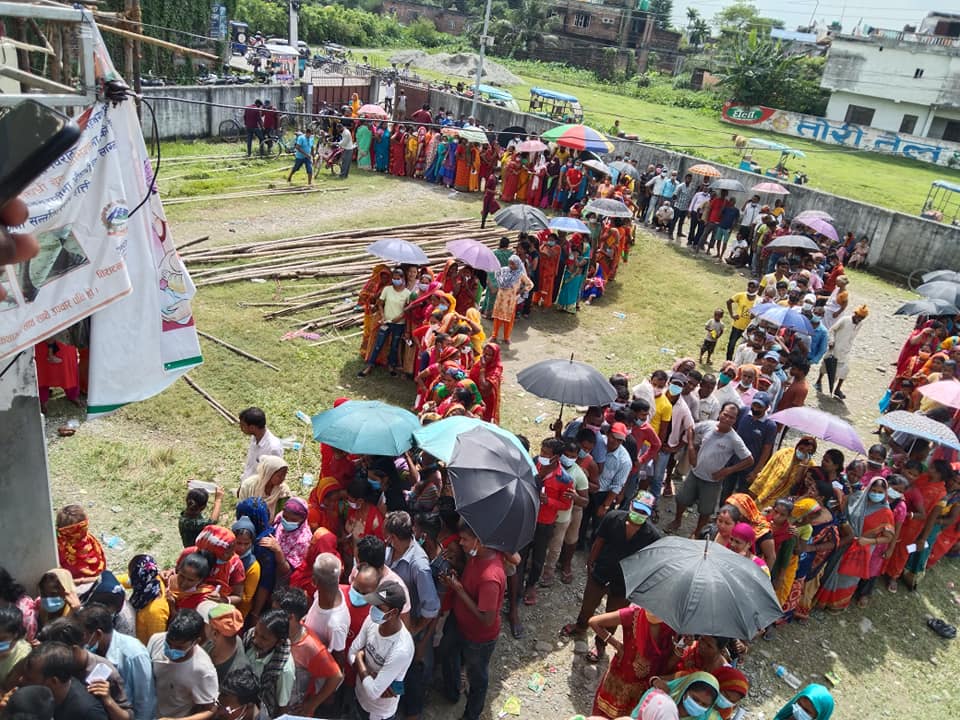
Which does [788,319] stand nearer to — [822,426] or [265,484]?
[822,426]

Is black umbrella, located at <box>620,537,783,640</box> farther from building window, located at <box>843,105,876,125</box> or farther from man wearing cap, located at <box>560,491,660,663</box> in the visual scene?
building window, located at <box>843,105,876,125</box>

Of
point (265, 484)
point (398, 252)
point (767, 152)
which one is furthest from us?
point (767, 152)

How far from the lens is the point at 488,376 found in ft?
27.4

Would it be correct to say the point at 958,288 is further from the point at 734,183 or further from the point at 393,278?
the point at 393,278

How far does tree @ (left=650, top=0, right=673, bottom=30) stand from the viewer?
222ft

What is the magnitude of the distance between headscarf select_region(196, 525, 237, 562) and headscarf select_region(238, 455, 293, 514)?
1.02 meters

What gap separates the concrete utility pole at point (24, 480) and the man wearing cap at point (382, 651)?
1.93m

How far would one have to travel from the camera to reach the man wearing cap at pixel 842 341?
10.9m

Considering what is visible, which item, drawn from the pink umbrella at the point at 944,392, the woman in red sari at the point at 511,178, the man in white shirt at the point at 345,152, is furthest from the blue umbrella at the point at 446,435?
the man in white shirt at the point at 345,152

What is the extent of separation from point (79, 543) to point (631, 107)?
49550 millimetres

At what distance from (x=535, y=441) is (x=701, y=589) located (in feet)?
16.0

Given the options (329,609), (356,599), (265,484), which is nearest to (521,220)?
(265,484)

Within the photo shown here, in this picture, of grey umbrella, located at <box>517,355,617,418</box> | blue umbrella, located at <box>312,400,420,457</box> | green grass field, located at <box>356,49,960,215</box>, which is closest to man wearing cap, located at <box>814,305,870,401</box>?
grey umbrella, located at <box>517,355,617,418</box>

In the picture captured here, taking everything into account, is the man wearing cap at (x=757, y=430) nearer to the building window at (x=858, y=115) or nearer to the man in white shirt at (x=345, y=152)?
the man in white shirt at (x=345, y=152)
